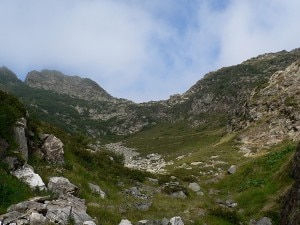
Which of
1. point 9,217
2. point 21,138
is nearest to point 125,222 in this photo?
point 9,217

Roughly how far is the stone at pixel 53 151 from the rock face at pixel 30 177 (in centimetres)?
441

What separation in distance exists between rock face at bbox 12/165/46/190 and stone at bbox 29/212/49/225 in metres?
4.44

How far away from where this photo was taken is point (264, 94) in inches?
3219

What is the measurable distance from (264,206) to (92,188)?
964 centimetres

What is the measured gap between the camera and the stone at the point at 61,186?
Answer: 60.7 feet

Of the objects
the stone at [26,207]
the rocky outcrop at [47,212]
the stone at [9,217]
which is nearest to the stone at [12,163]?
the rocky outcrop at [47,212]

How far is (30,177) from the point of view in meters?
18.4

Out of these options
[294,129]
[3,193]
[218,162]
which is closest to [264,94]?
[294,129]

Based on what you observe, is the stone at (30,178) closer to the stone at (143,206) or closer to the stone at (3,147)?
the stone at (3,147)

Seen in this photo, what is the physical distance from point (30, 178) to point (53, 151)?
5692 millimetres

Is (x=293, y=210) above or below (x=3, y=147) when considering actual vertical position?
below

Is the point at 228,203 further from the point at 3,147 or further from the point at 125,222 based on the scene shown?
the point at 3,147

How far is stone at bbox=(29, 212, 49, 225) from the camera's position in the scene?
13.3 metres

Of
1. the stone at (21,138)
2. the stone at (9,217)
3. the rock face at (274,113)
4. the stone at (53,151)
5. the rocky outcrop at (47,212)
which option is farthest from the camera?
the rock face at (274,113)
